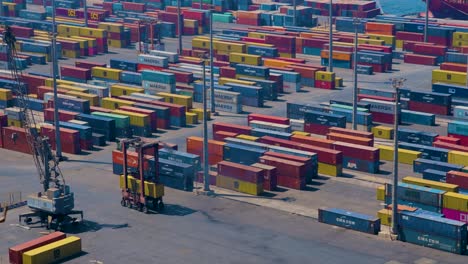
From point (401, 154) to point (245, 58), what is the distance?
61.2 meters

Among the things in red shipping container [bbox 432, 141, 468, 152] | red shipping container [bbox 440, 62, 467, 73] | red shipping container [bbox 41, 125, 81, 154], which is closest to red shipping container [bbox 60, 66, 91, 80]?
red shipping container [bbox 41, 125, 81, 154]

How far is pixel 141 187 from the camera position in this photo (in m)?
106

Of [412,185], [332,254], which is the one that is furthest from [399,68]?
[332,254]

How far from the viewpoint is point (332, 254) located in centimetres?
9406

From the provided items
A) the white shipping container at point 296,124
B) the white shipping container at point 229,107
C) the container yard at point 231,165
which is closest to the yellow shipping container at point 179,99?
the container yard at point 231,165

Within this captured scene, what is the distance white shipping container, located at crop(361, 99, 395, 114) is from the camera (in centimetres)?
14475

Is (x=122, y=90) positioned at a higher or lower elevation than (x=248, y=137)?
higher

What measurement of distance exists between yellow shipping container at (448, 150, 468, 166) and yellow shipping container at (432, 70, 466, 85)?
49.0 meters

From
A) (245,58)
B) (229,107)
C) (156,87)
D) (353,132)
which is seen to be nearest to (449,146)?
(353,132)

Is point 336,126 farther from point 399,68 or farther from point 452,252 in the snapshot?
point 399,68

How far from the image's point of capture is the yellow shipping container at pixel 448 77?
167 m

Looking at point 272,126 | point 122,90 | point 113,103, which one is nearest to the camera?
point 272,126

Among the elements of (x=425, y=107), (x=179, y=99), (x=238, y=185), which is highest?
(x=179, y=99)

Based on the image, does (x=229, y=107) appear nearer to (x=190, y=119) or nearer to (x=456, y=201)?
(x=190, y=119)
